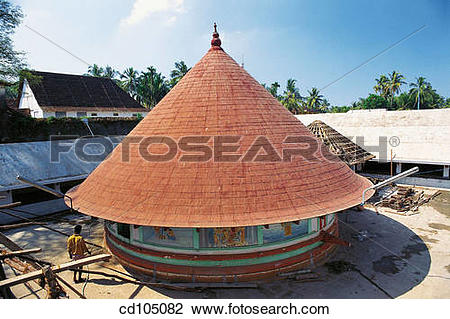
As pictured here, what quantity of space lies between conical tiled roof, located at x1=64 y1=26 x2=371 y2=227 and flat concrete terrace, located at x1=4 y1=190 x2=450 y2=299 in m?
2.34

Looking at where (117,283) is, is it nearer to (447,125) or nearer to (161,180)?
(161,180)

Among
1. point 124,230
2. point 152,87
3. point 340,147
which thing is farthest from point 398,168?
point 152,87

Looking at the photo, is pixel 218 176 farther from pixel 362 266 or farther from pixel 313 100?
pixel 313 100

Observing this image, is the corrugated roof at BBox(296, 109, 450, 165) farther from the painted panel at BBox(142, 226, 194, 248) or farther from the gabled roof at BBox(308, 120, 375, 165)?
the painted panel at BBox(142, 226, 194, 248)

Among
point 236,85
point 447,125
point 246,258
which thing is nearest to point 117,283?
point 246,258

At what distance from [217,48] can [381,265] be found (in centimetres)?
1122

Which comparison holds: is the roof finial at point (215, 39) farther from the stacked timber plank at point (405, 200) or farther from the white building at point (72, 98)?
the white building at point (72, 98)

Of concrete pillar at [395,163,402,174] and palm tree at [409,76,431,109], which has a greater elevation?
palm tree at [409,76,431,109]

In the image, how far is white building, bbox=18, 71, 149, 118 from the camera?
3131 centimetres

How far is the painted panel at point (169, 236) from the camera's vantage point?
9.84m

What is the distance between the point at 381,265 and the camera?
10594mm

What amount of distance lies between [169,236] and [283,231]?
3934mm

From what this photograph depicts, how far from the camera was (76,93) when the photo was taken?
114 feet

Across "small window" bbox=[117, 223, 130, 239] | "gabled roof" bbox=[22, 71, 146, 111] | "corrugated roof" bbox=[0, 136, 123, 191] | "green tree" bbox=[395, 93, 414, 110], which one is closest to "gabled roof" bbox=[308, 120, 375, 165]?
"small window" bbox=[117, 223, 130, 239]
